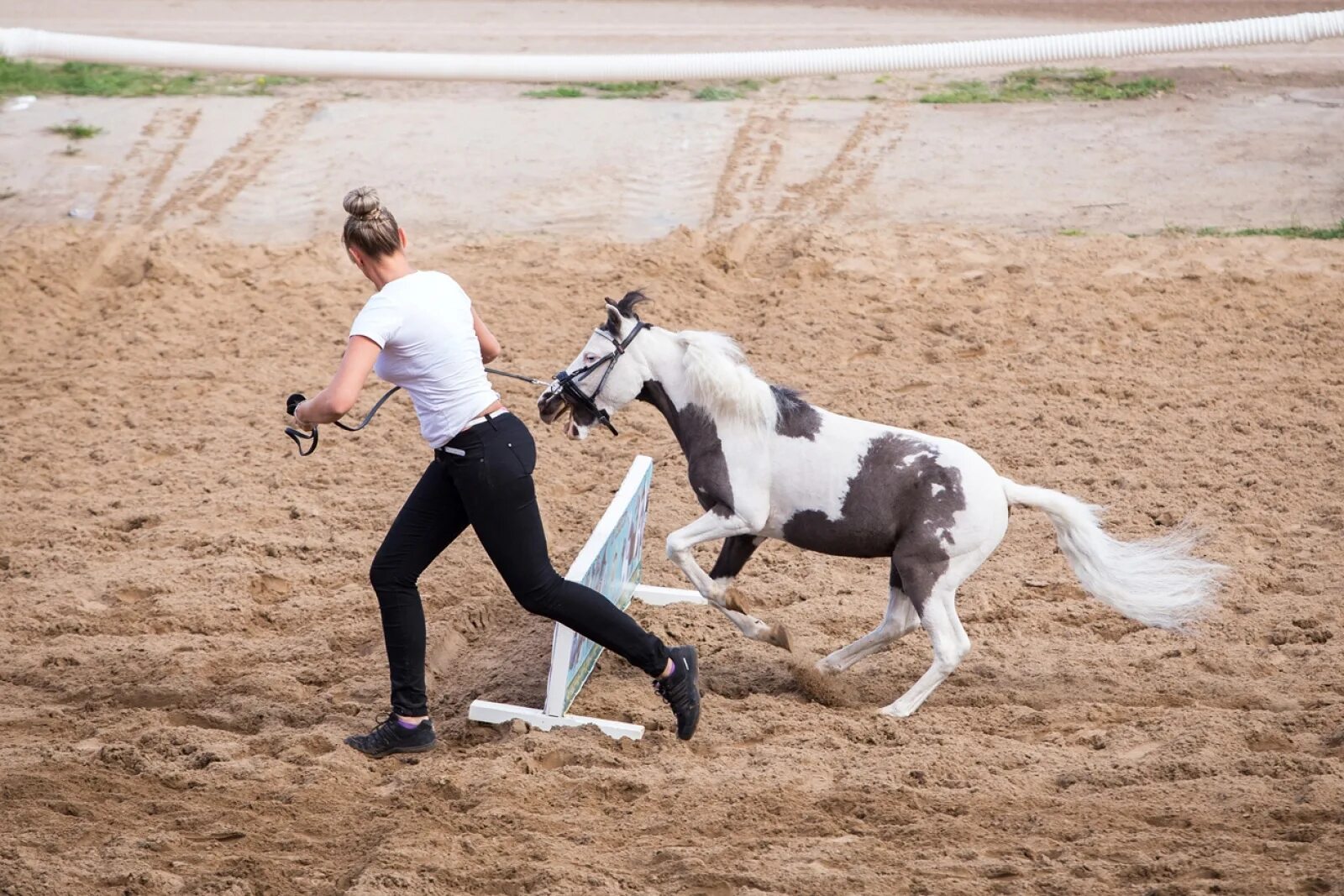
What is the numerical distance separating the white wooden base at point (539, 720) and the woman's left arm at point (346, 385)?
1.45 meters

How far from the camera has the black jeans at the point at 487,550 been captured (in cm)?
454

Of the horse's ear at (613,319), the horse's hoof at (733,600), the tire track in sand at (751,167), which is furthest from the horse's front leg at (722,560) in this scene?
the tire track in sand at (751,167)

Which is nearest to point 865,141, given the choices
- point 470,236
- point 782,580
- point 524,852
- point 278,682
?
point 470,236

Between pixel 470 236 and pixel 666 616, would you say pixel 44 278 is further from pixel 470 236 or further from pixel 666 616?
pixel 666 616

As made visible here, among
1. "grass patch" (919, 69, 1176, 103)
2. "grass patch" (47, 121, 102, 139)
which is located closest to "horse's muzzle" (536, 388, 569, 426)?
"grass patch" (919, 69, 1176, 103)

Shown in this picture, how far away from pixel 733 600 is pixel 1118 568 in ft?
4.99

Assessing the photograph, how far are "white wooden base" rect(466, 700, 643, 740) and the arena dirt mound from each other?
0.22 ft

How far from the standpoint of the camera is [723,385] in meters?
5.09

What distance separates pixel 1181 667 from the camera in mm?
5359

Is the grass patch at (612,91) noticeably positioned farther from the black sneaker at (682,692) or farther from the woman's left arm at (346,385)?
the woman's left arm at (346,385)

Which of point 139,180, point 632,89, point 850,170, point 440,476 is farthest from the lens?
point 632,89

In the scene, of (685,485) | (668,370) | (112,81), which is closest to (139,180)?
(112,81)

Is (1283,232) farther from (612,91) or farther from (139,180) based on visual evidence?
(139,180)

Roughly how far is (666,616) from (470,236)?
5.18 m
